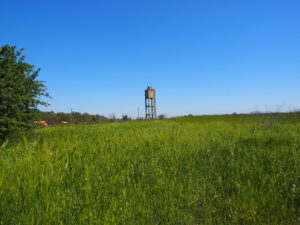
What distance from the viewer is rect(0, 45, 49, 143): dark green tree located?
5.10 metres

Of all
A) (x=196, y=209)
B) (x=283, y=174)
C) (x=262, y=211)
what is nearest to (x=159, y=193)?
(x=196, y=209)

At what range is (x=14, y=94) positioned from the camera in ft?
17.1

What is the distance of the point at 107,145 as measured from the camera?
15.9 feet

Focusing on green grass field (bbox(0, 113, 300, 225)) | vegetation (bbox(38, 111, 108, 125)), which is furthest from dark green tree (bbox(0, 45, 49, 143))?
vegetation (bbox(38, 111, 108, 125))

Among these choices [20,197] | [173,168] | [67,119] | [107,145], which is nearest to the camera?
[20,197]

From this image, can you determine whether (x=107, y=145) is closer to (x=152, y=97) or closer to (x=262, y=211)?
(x=262, y=211)

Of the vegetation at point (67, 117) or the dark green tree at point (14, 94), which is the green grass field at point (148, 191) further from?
the vegetation at point (67, 117)

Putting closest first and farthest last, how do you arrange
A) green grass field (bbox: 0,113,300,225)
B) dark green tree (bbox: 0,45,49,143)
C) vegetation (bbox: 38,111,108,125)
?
Result: green grass field (bbox: 0,113,300,225) < dark green tree (bbox: 0,45,49,143) < vegetation (bbox: 38,111,108,125)

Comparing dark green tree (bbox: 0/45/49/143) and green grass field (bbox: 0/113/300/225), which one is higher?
dark green tree (bbox: 0/45/49/143)

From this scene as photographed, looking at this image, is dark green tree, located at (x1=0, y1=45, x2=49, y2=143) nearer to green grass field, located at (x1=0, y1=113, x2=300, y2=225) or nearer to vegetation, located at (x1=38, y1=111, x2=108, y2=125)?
green grass field, located at (x1=0, y1=113, x2=300, y2=225)

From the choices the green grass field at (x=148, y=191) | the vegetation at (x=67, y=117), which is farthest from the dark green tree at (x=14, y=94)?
the vegetation at (x=67, y=117)

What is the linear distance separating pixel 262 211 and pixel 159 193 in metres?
1.25

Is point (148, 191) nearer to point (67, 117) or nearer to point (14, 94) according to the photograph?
point (14, 94)

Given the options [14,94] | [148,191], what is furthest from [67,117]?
[148,191]
